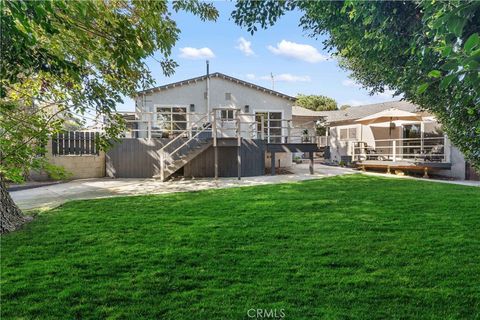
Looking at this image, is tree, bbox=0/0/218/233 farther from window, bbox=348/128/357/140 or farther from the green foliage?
window, bbox=348/128/357/140

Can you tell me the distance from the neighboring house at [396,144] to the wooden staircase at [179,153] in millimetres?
6414

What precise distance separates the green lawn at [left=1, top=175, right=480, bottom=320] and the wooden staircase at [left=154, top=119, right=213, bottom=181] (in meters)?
4.75

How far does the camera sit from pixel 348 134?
21.0 meters

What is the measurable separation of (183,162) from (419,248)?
874 cm

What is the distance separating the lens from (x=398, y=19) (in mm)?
3219

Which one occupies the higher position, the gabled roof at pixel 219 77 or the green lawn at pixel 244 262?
the gabled roof at pixel 219 77

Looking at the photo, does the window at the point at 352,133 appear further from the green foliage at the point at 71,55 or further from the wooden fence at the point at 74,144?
the green foliage at the point at 71,55

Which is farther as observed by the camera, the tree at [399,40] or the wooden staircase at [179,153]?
the wooden staircase at [179,153]

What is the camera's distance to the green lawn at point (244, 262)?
2.80 m

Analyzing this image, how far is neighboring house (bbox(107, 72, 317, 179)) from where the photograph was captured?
485 inches

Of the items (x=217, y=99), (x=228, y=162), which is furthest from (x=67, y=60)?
(x=217, y=99)

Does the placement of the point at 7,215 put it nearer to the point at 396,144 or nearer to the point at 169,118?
the point at 169,118

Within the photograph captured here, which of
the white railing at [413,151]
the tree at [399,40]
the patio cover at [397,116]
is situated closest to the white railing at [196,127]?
the patio cover at [397,116]

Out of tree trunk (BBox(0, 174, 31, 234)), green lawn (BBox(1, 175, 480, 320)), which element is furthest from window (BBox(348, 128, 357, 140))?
tree trunk (BBox(0, 174, 31, 234))
